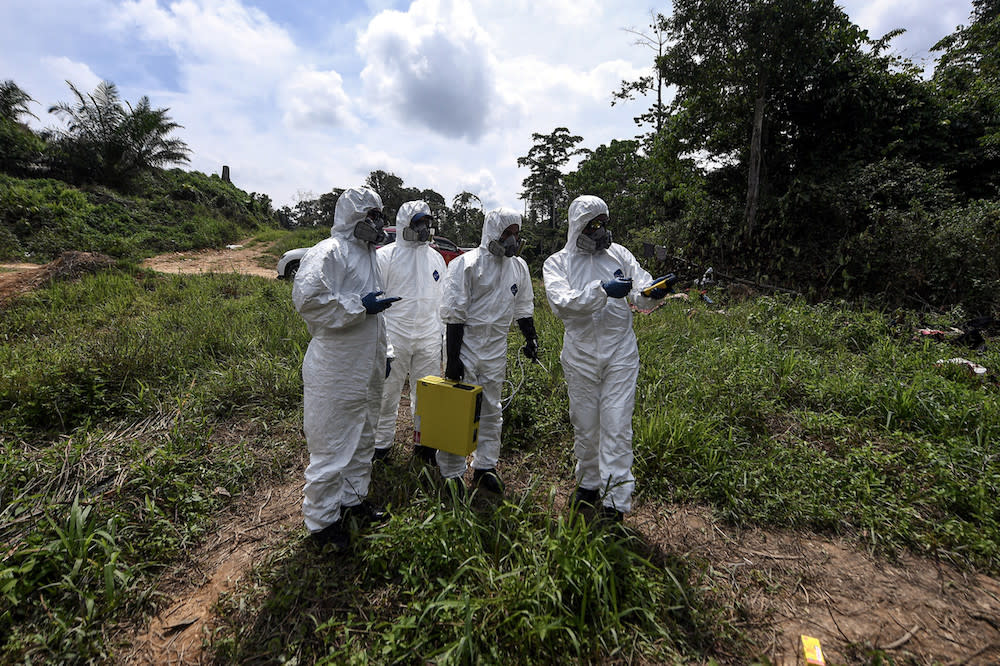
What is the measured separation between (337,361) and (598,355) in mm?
1424

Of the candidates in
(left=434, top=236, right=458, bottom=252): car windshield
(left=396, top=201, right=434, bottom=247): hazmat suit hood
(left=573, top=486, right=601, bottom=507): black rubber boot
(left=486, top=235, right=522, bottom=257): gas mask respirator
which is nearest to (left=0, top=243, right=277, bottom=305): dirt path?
(left=434, top=236, right=458, bottom=252): car windshield

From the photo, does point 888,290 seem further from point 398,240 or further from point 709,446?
point 398,240

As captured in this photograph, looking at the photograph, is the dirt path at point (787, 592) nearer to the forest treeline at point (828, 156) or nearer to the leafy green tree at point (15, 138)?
the forest treeline at point (828, 156)

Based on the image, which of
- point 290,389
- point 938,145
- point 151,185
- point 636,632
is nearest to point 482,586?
point 636,632

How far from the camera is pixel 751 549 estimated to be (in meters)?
2.21

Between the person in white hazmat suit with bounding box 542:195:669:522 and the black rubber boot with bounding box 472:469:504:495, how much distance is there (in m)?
0.52

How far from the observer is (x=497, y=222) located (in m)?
2.71

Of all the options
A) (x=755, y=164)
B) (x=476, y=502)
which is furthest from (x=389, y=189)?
(x=476, y=502)

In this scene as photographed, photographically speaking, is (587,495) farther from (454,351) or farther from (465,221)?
(465,221)

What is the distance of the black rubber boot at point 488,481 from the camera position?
2.66 metres

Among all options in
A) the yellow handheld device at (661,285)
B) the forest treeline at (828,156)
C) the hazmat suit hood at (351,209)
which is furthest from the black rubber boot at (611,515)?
the forest treeline at (828,156)

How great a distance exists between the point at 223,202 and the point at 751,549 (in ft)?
67.0

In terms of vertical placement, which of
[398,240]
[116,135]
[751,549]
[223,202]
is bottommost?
[751,549]

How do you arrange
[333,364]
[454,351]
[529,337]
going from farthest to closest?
[529,337] → [454,351] → [333,364]
